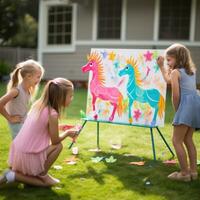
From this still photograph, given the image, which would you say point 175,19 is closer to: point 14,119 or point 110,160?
point 110,160

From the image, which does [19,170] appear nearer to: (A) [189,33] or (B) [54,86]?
(B) [54,86]

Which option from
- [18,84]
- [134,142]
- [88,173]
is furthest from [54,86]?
[134,142]

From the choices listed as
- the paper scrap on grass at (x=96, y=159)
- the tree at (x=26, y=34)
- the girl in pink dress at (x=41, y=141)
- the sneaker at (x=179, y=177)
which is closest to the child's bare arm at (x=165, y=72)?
the sneaker at (x=179, y=177)

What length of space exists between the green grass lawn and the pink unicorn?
627 mm

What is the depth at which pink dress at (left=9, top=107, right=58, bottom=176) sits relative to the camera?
417 centimetres

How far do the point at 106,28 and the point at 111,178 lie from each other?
12.5 metres

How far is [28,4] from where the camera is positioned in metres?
38.8

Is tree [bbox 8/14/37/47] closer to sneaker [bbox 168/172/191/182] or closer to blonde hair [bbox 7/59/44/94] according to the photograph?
blonde hair [bbox 7/59/44/94]

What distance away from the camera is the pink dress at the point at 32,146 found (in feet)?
13.7

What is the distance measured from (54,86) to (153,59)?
5.89 feet

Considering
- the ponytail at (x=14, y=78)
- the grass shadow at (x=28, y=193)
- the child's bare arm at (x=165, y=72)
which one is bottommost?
the grass shadow at (x=28, y=193)

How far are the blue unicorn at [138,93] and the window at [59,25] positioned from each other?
1225 centimetres

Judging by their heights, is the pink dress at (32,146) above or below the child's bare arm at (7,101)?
below

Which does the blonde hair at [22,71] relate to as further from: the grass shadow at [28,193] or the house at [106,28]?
the house at [106,28]
